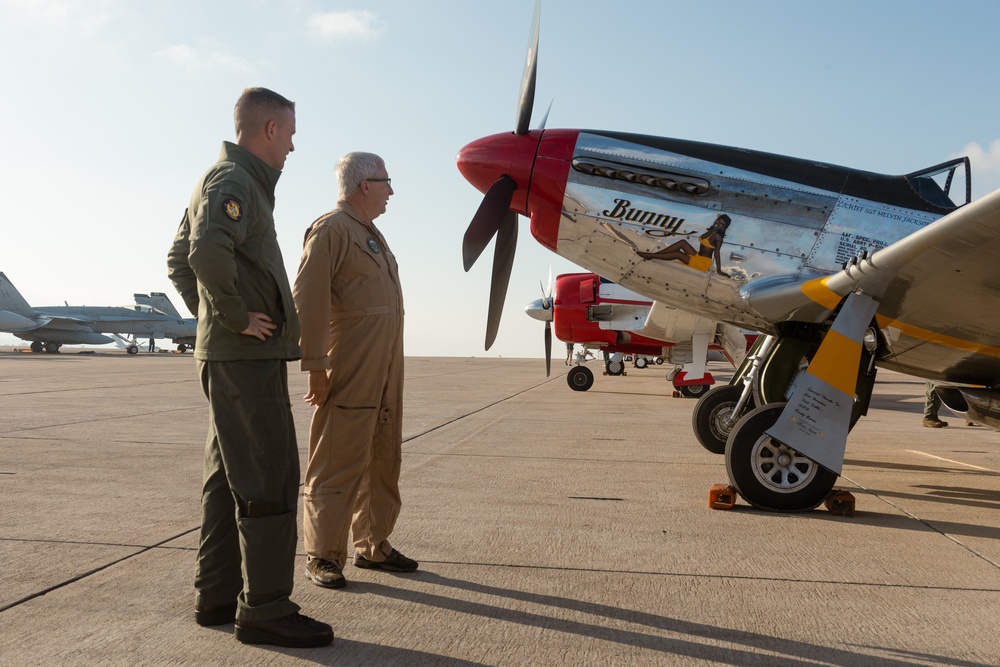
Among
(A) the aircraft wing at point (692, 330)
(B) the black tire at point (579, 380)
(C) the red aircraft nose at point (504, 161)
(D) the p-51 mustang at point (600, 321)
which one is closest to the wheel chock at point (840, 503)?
(C) the red aircraft nose at point (504, 161)

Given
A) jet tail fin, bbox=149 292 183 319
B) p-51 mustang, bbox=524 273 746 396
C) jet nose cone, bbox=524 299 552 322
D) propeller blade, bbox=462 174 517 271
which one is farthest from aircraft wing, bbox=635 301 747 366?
jet tail fin, bbox=149 292 183 319

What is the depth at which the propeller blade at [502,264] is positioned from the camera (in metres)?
5.77

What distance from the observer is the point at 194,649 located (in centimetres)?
242

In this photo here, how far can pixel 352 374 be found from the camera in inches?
127

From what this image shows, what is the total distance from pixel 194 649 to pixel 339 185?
77.6 inches

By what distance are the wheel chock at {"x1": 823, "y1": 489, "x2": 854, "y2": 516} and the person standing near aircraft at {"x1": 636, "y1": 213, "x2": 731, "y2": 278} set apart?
5.34ft

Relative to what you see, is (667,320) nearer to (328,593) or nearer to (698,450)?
(698,450)

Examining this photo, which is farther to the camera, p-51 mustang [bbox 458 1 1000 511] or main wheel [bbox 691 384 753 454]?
main wheel [bbox 691 384 753 454]

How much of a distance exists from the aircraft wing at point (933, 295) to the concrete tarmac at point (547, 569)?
3.19 feet

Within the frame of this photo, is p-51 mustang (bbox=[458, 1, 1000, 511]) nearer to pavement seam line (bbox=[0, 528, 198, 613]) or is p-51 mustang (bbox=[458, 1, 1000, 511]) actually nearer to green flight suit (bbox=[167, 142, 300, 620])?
pavement seam line (bbox=[0, 528, 198, 613])

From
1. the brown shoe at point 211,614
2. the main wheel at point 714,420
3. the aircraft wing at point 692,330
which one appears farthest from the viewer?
the aircraft wing at point 692,330

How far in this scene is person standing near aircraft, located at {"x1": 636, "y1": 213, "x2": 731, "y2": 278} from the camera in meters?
5.48

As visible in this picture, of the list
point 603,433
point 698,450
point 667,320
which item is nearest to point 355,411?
point 698,450

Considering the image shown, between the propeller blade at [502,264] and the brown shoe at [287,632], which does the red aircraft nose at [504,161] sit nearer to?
the propeller blade at [502,264]
